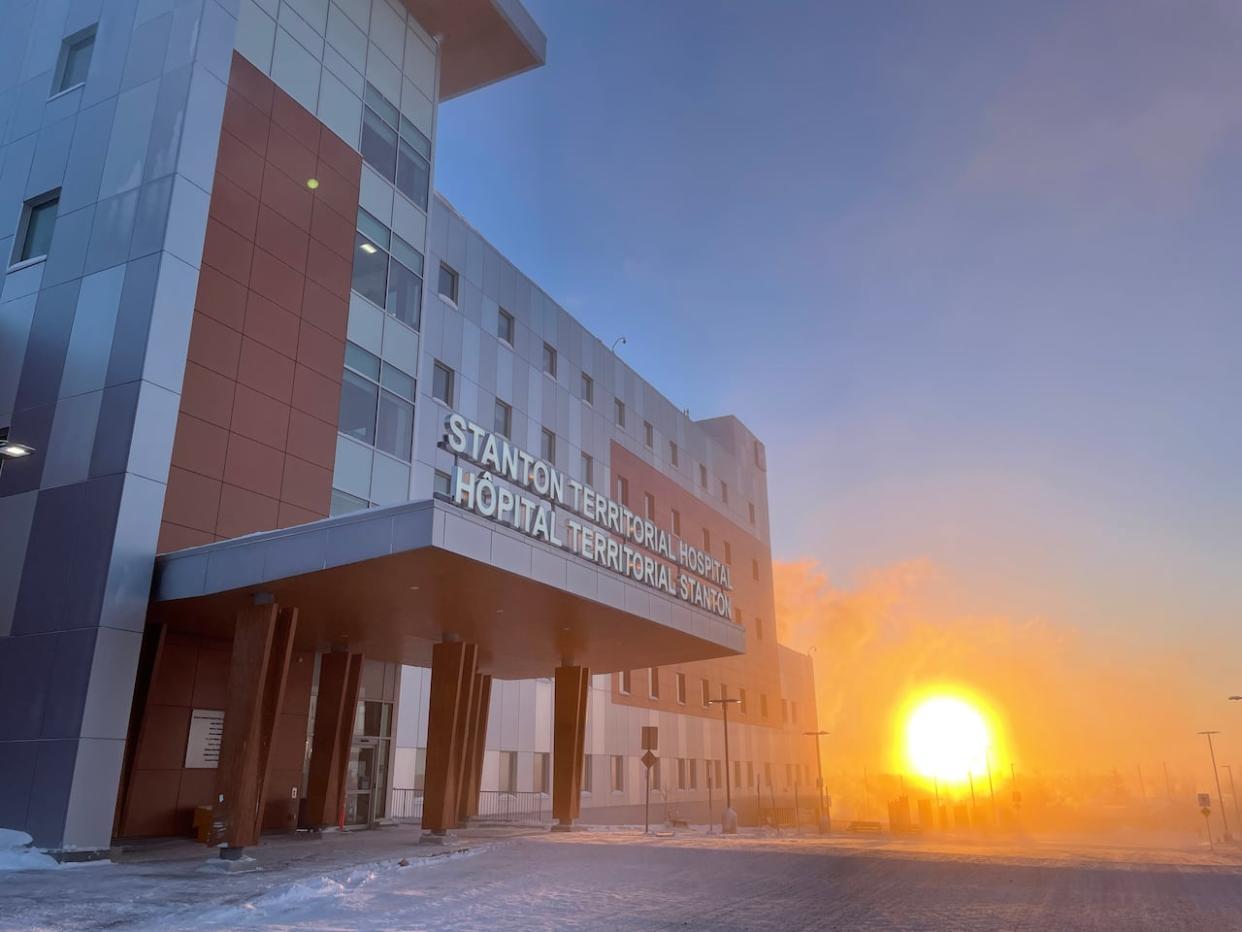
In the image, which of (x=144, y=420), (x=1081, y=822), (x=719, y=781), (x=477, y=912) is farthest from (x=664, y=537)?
(x=1081, y=822)

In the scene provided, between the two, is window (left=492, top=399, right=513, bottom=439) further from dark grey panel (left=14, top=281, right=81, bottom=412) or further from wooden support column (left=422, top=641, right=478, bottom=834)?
dark grey panel (left=14, top=281, right=81, bottom=412)

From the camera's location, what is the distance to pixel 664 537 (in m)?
31.7

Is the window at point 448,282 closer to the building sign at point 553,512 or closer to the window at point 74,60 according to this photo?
the building sign at point 553,512

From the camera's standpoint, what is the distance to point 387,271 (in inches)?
1191

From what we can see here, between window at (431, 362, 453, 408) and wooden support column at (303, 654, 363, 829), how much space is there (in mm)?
12336

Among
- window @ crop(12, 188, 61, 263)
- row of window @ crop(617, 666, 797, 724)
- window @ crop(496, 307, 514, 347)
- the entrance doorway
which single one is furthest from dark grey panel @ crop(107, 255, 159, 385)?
row of window @ crop(617, 666, 797, 724)

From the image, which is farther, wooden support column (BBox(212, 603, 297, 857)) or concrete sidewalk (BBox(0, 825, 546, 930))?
wooden support column (BBox(212, 603, 297, 857))

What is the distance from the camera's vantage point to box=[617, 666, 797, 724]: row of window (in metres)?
47.5

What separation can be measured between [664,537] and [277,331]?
14631 millimetres

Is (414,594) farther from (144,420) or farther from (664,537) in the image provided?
(664,537)

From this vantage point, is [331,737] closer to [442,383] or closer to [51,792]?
[51,792]

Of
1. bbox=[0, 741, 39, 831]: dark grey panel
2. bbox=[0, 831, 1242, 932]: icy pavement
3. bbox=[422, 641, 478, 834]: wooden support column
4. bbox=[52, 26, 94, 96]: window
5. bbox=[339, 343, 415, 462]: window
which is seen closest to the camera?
bbox=[0, 831, 1242, 932]: icy pavement

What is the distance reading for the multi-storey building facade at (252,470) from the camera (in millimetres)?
19266

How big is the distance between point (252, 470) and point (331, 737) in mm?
8068
